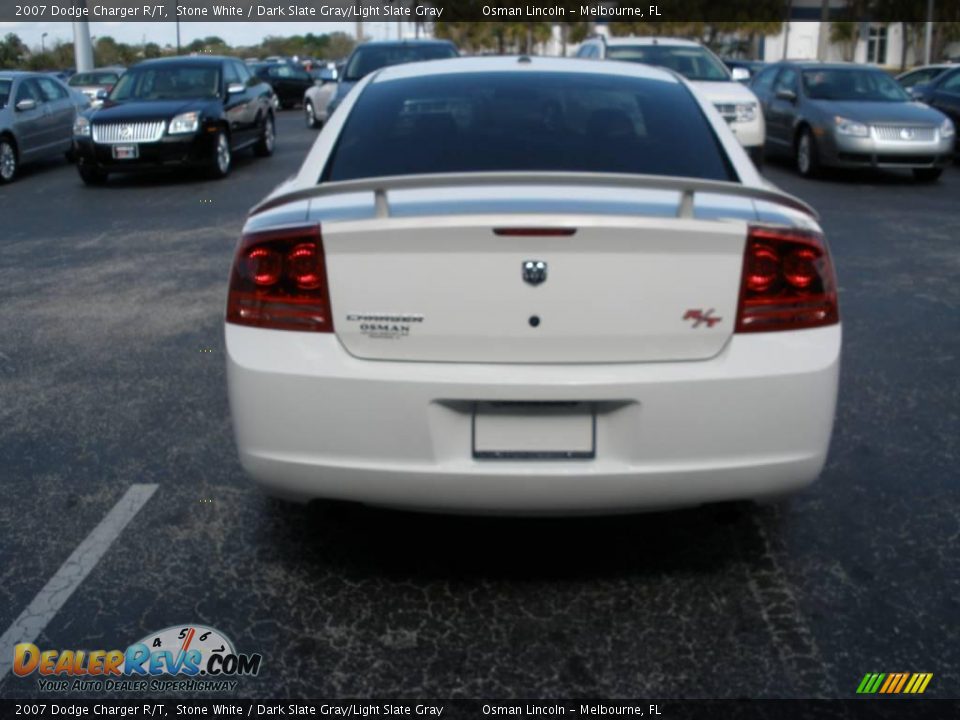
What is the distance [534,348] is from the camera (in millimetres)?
3250

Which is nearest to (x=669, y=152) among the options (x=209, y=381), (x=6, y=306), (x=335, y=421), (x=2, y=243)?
(x=335, y=421)

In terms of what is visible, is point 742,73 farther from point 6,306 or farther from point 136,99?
point 6,306

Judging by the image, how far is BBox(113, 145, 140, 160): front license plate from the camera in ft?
48.0

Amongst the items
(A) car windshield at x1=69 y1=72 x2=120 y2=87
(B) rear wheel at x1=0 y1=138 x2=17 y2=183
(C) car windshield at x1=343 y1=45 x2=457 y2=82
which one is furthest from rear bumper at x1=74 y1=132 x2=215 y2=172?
(A) car windshield at x1=69 y1=72 x2=120 y2=87

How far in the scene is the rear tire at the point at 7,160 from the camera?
1556cm

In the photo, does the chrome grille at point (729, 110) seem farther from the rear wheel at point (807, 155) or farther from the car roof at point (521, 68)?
the car roof at point (521, 68)

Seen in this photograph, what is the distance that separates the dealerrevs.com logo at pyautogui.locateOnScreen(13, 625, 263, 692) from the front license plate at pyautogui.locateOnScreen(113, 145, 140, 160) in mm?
12177

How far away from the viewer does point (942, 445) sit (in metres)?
4.98

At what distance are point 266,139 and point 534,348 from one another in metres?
15.8

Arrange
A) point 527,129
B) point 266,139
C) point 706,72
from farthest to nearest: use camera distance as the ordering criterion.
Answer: point 266,139, point 706,72, point 527,129

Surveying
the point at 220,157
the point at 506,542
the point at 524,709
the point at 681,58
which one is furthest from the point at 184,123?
the point at 524,709

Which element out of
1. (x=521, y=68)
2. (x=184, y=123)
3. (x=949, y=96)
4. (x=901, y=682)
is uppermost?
(x=521, y=68)

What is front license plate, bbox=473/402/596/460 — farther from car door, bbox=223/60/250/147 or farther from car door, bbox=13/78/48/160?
car door, bbox=13/78/48/160

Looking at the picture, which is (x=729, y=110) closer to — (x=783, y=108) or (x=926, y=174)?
(x=783, y=108)
